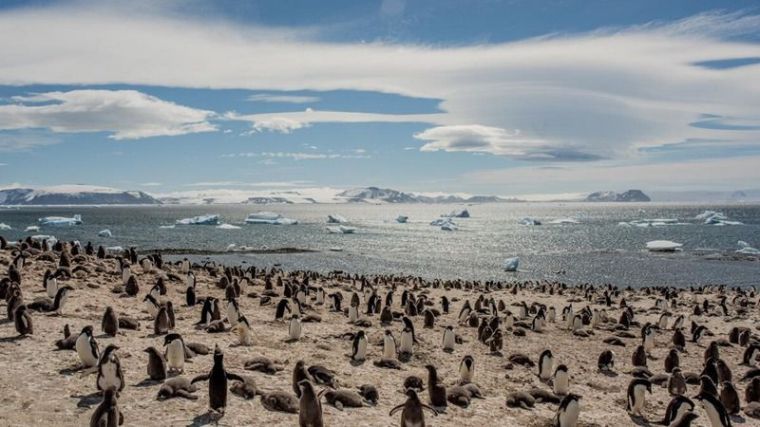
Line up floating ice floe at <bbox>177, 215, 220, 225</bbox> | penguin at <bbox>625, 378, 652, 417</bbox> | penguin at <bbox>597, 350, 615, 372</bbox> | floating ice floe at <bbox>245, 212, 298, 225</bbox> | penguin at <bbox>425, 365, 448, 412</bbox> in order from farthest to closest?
1. floating ice floe at <bbox>245, 212, 298, 225</bbox>
2. floating ice floe at <bbox>177, 215, 220, 225</bbox>
3. penguin at <bbox>597, 350, 615, 372</bbox>
4. penguin at <bbox>625, 378, 652, 417</bbox>
5. penguin at <bbox>425, 365, 448, 412</bbox>

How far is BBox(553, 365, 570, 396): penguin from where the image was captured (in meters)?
14.5

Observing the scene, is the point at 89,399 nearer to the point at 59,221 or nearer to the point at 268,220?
the point at 59,221

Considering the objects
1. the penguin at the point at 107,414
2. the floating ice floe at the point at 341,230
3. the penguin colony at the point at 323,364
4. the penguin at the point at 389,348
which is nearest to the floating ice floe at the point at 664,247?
the floating ice floe at the point at 341,230

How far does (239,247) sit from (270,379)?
68426mm

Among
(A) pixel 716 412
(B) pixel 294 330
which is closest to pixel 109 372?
(B) pixel 294 330

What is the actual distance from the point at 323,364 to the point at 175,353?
3.84 m

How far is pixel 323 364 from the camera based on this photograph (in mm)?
14977

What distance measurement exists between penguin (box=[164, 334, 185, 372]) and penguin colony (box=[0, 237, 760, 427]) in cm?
3

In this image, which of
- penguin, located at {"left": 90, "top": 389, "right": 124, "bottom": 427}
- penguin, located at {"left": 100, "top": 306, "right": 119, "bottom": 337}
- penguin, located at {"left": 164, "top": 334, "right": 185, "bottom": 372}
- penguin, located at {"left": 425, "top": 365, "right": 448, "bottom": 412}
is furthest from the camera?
penguin, located at {"left": 100, "top": 306, "right": 119, "bottom": 337}

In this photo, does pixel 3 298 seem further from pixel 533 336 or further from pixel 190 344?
pixel 533 336

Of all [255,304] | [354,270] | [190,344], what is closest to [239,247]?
[354,270]

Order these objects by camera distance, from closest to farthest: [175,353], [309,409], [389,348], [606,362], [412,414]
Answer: [309,409]
[412,414]
[175,353]
[389,348]
[606,362]

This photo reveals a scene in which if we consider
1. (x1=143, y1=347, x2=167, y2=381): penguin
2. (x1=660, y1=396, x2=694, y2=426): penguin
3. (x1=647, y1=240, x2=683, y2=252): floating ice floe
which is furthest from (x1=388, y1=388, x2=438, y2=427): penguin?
(x1=647, y1=240, x2=683, y2=252): floating ice floe

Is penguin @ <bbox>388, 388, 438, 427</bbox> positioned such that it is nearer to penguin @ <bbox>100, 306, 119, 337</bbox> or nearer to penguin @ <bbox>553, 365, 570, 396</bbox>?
penguin @ <bbox>553, 365, 570, 396</bbox>
